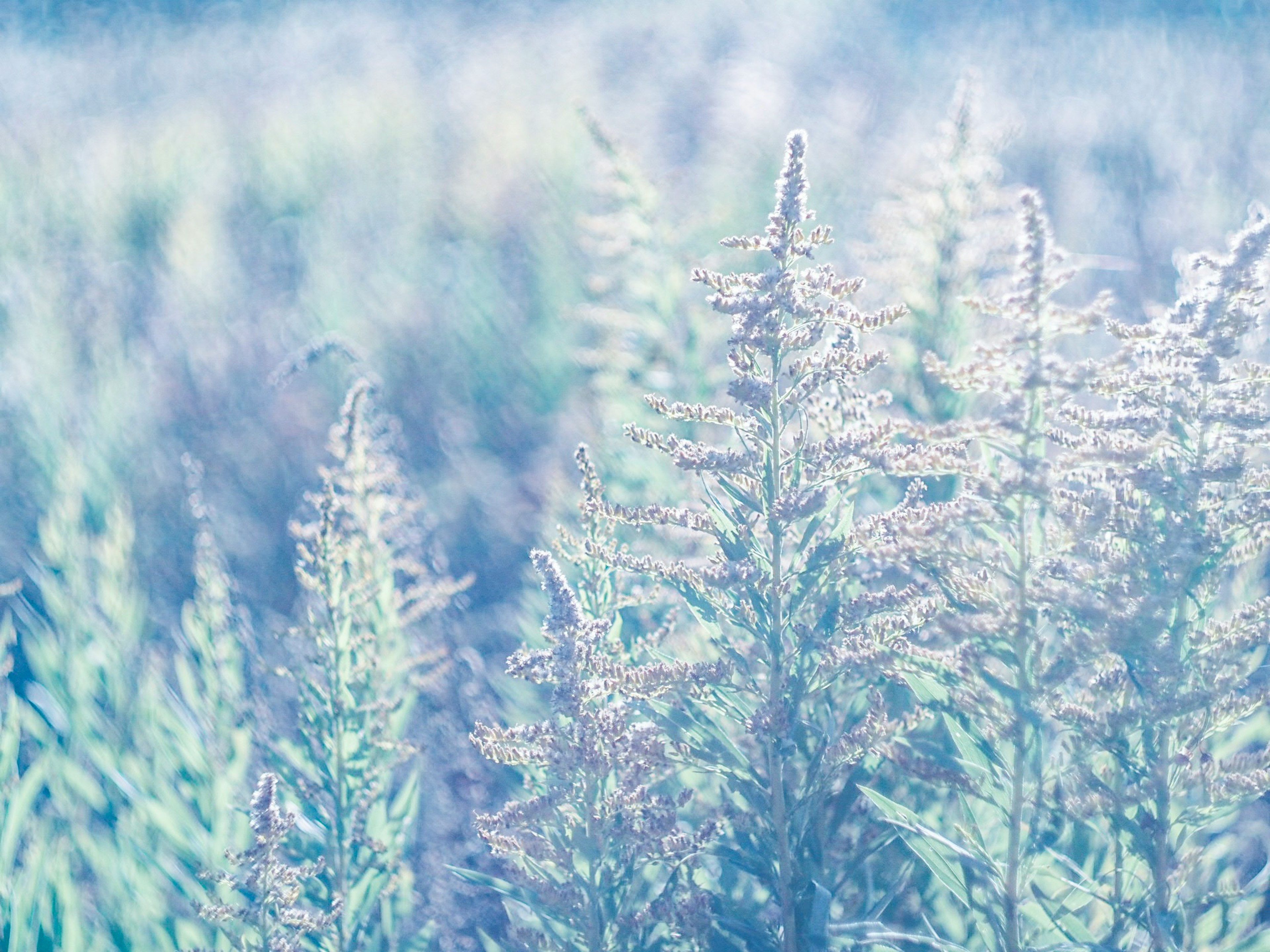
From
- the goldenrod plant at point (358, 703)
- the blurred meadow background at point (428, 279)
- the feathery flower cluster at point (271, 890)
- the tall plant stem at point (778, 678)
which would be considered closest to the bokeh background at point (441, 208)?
the blurred meadow background at point (428, 279)

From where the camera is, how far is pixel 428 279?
246 inches

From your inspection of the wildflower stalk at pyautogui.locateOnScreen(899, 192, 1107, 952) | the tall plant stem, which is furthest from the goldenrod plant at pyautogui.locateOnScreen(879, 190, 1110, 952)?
the tall plant stem

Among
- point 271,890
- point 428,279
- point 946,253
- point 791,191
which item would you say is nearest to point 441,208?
point 428,279

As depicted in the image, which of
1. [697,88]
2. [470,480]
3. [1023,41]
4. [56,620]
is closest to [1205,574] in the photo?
[56,620]

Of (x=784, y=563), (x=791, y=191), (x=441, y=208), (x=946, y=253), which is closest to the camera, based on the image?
(x=791, y=191)

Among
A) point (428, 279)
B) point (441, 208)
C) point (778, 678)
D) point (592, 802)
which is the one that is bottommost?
point (592, 802)

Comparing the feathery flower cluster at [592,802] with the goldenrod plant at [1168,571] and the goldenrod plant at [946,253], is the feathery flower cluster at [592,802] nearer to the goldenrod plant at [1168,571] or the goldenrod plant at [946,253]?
the goldenrod plant at [1168,571]

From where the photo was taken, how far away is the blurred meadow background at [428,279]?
10.4ft

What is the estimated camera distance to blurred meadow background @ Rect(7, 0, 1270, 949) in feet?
10.4

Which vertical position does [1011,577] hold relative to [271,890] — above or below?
above

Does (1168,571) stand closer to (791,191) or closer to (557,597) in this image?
(791,191)

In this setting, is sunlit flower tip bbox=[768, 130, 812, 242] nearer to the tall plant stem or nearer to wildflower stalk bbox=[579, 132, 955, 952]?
wildflower stalk bbox=[579, 132, 955, 952]

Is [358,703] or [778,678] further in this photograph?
[358,703]

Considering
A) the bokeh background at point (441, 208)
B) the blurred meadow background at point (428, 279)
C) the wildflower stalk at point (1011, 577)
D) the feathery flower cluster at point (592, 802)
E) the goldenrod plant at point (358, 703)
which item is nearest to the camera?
the wildflower stalk at point (1011, 577)
